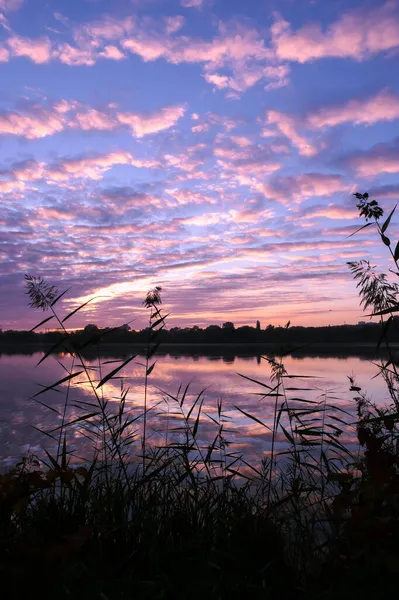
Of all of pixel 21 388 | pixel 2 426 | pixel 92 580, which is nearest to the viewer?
pixel 92 580

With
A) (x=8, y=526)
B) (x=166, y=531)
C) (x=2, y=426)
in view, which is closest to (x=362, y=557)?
(x=166, y=531)

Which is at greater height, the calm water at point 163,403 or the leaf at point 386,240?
the leaf at point 386,240

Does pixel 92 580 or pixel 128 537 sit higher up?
pixel 92 580

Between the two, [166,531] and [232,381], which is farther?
[232,381]

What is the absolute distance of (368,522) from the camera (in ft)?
7.11

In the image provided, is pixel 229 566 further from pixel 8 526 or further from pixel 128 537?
pixel 8 526

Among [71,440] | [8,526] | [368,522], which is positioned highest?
[368,522]

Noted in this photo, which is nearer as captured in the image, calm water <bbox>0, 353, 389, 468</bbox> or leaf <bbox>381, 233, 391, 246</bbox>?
leaf <bbox>381, 233, 391, 246</bbox>

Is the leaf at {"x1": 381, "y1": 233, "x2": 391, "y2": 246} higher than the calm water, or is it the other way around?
the leaf at {"x1": 381, "y1": 233, "x2": 391, "y2": 246}

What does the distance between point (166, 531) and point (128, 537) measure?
254mm

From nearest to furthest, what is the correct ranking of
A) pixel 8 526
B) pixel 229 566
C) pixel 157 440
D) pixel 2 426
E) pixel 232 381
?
pixel 229 566 < pixel 8 526 < pixel 157 440 < pixel 2 426 < pixel 232 381

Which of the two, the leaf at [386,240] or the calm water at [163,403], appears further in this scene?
the calm water at [163,403]

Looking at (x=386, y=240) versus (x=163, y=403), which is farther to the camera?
(x=163, y=403)

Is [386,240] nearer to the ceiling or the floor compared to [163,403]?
nearer to the ceiling
